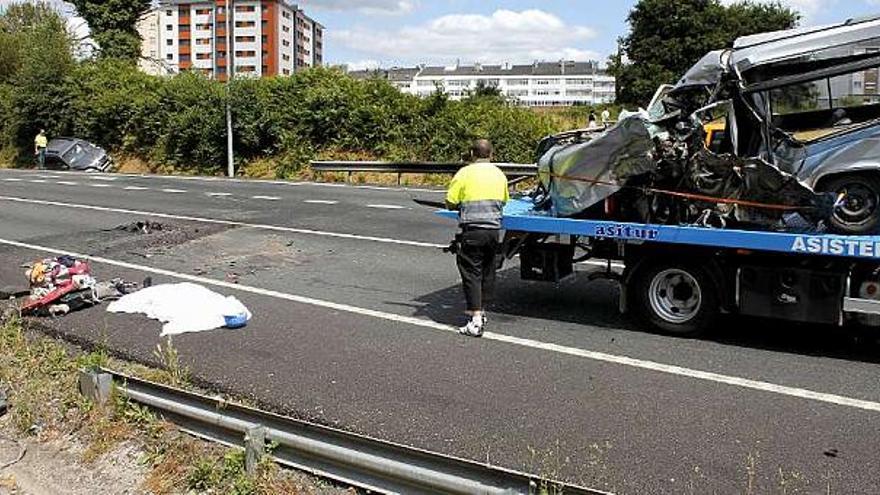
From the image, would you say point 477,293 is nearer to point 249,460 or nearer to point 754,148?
point 754,148

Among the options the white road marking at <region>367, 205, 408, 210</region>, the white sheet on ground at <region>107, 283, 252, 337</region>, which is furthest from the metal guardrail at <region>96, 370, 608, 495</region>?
the white road marking at <region>367, 205, 408, 210</region>

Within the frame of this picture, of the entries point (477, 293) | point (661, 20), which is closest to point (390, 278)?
point (477, 293)

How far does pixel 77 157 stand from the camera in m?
36.6

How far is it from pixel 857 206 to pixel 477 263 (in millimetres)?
3140

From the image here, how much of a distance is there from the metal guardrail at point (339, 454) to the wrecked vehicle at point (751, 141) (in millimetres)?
4222

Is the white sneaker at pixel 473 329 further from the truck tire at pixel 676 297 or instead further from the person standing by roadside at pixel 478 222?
the truck tire at pixel 676 297

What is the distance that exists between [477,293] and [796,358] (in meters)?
2.69

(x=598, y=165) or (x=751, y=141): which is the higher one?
(x=751, y=141)

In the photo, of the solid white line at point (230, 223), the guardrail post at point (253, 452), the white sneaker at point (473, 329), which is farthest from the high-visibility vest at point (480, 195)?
the solid white line at point (230, 223)

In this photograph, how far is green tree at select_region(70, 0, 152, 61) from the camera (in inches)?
2658

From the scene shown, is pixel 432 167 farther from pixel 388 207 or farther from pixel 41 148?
pixel 41 148

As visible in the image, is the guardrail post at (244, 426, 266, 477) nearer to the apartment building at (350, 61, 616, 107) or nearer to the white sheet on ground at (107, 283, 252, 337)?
the white sheet on ground at (107, 283, 252, 337)

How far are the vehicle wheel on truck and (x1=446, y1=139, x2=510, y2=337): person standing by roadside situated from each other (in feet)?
9.05

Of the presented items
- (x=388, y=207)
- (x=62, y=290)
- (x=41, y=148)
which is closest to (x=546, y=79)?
(x=41, y=148)
